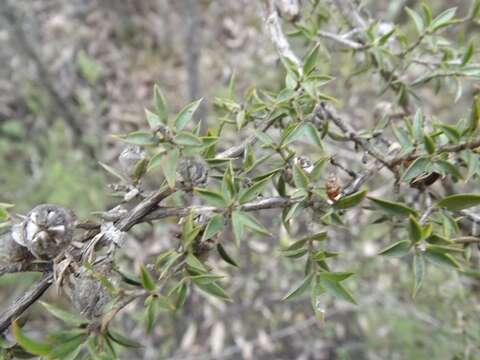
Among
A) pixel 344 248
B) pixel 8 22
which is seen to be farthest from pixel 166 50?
pixel 344 248

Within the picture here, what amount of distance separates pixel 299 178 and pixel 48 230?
0.38 metres

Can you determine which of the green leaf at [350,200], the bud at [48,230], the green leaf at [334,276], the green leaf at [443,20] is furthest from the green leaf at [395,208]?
Answer: the green leaf at [443,20]

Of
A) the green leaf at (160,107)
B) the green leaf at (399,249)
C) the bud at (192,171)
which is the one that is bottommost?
the green leaf at (399,249)

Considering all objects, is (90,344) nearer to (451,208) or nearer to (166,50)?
(451,208)

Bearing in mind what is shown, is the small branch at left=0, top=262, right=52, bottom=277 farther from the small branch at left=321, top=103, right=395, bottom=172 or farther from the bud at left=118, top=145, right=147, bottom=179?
the small branch at left=321, top=103, right=395, bottom=172

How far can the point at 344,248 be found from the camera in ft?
9.50

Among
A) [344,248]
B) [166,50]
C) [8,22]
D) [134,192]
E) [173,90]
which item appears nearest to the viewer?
[134,192]

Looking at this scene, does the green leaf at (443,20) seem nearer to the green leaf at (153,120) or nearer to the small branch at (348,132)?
the small branch at (348,132)

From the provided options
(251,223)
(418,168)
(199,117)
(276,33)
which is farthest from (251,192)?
(199,117)

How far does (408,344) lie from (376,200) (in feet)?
6.25

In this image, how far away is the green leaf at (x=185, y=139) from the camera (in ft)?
2.19

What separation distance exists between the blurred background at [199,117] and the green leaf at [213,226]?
129 centimetres

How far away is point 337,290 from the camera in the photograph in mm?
712

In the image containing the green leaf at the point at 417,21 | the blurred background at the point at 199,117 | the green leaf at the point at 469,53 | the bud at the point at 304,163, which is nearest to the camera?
the bud at the point at 304,163
